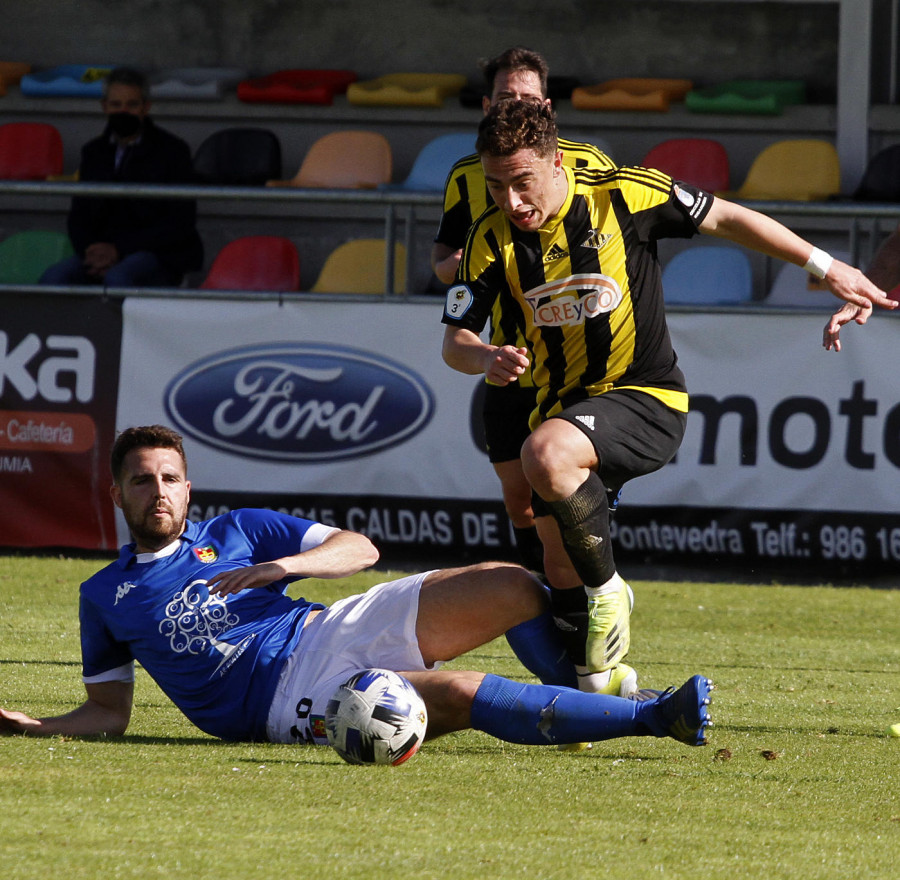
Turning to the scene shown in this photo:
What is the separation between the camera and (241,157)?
11.7 metres

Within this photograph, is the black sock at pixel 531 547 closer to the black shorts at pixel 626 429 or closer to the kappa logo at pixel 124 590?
the black shorts at pixel 626 429

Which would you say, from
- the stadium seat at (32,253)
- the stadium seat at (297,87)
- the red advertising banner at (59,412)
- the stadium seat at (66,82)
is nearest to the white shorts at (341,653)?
the red advertising banner at (59,412)

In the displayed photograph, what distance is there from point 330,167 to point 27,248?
7.75 feet

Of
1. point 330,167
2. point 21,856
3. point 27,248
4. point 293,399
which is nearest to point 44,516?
point 293,399

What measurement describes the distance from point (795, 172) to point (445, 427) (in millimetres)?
3822

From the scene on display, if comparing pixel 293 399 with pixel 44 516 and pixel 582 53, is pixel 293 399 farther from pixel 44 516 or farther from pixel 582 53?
A: pixel 582 53

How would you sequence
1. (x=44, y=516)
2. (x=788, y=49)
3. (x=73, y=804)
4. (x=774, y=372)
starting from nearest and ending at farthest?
(x=73, y=804) < (x=774, y=372) < (x=44, y=516) < (x=788, y=49)

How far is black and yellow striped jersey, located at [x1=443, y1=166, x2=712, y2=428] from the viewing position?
4555 mm

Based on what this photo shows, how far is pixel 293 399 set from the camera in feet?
29.2

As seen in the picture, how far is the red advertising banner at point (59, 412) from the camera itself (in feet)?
29.3

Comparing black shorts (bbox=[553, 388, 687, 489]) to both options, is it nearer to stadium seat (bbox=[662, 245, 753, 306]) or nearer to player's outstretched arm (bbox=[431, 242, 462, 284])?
player's outstretched arm (bbox=[431, 242, 462, 284])

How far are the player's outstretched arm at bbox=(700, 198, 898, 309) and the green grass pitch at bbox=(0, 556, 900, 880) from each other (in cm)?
133

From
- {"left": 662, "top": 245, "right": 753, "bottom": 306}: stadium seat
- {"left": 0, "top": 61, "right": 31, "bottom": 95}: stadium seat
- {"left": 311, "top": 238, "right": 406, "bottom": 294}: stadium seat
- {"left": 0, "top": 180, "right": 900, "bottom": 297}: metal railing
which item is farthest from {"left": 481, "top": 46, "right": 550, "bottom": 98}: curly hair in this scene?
{"left": 0, "top": 61, "right": 31, "bottom": 95}: stadium seat

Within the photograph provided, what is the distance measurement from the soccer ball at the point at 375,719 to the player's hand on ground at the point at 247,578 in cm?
34
